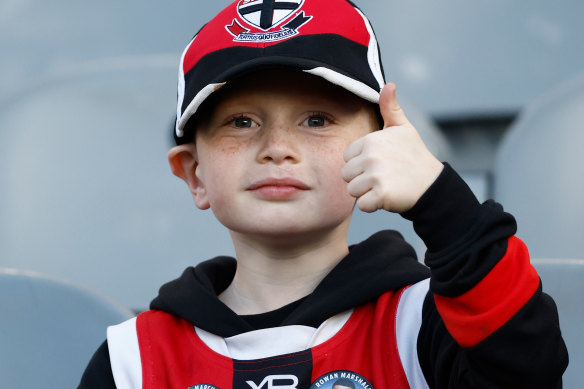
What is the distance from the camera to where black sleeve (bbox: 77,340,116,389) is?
1.04 m

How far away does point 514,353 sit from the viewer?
2.54 ft

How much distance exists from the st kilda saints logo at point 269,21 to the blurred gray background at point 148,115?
1.98ft

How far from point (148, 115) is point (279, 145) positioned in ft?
2.87

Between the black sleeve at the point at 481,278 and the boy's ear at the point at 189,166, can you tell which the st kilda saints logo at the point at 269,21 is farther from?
the black sleeve at the point at 481,278

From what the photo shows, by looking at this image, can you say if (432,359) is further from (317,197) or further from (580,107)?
(580,107)

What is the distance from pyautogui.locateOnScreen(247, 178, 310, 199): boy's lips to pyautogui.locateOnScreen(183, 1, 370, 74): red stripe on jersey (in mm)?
146

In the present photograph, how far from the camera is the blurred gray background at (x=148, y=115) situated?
164 centimetres

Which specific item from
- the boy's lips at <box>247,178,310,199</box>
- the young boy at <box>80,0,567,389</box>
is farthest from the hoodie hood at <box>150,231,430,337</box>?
the boy's lips at <box>247,178,310,199</box>

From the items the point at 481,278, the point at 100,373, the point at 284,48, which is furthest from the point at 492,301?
the point at 100,373

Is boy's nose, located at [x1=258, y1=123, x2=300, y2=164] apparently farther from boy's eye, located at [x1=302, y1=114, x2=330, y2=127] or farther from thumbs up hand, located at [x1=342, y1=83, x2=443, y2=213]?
thumbs up hand, located at [x1=342, y1=83, x2=443, y2=213]

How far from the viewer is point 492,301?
2.55 feet

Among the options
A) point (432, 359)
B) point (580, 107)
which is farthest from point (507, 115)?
point (432, 359)

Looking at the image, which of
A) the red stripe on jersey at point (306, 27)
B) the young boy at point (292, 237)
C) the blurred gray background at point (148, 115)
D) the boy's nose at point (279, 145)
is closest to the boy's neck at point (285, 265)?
the young boy at point (292, 237)

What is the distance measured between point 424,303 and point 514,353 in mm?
153
